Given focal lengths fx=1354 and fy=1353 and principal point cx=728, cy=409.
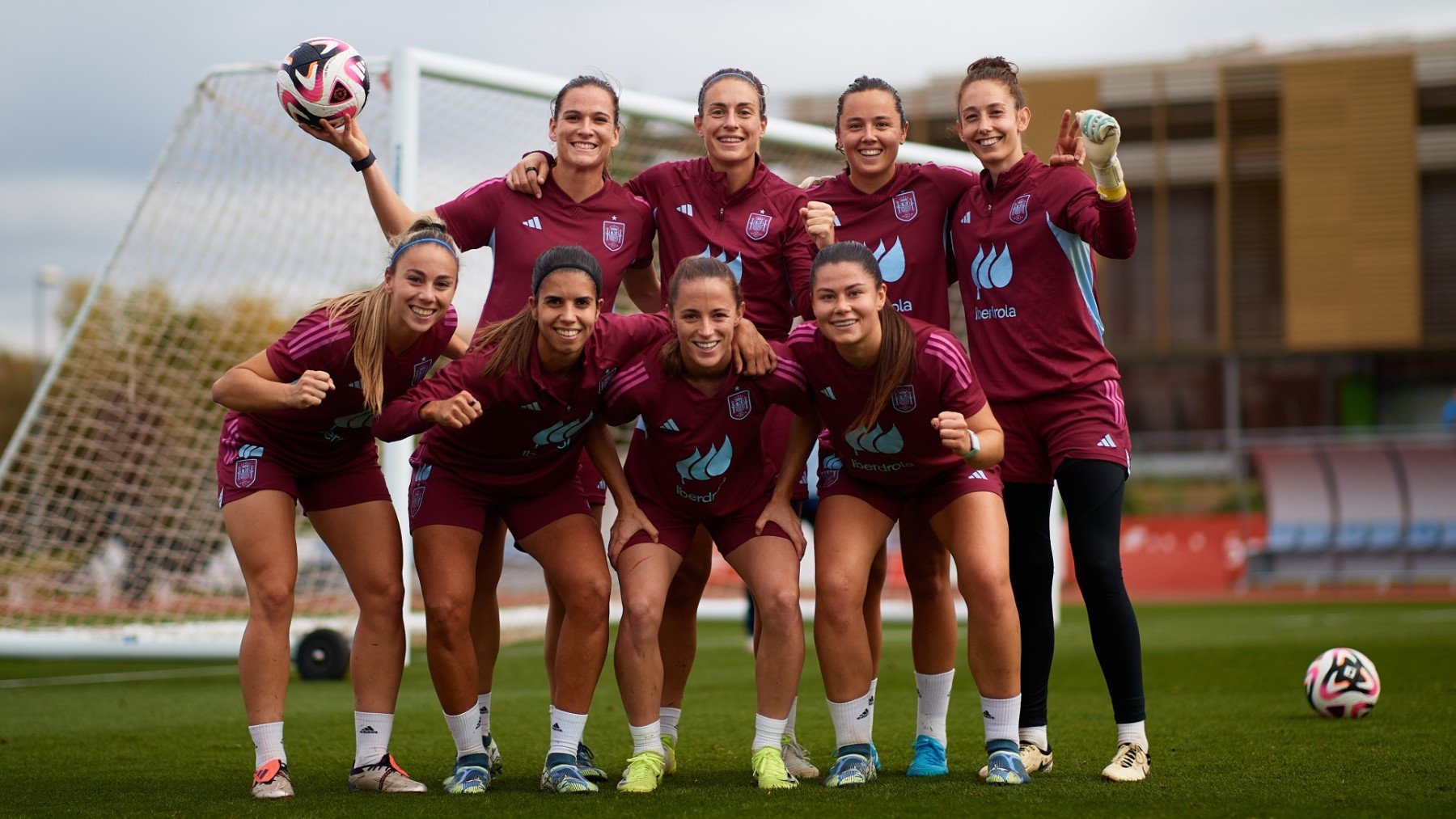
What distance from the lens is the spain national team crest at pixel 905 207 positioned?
15.9 feet

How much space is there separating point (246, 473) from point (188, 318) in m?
6.06

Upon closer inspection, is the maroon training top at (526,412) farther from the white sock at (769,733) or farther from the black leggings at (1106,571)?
the black leggings at (1106,571)

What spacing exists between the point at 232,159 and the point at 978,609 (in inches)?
293

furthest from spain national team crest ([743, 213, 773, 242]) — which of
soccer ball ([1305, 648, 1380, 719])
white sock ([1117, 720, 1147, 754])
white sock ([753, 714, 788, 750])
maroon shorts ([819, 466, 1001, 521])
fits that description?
soccer ball ([1305, 648, 1380, 719])

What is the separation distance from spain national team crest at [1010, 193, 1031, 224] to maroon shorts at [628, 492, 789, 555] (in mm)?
1272

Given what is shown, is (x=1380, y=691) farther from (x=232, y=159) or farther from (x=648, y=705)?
(x=232, y=159)

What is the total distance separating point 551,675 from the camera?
189 inches

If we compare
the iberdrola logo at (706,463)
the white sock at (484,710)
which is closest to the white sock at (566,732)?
the white sock at (484,710)

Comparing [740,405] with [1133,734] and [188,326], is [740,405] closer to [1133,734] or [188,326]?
[1133,734]

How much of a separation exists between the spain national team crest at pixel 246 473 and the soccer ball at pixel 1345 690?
4604 mm

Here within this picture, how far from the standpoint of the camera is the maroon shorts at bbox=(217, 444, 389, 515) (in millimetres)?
4504

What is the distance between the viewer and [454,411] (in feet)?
13.8

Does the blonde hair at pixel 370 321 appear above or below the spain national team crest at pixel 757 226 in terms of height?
below

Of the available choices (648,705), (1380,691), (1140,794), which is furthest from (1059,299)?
(1380,691)
